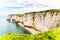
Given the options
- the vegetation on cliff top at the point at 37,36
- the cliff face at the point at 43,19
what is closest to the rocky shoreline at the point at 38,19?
the cliff face at the point at 43,19

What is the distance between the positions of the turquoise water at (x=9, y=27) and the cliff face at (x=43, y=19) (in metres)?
0.19

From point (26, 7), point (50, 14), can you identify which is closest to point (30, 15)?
point (26, 7)

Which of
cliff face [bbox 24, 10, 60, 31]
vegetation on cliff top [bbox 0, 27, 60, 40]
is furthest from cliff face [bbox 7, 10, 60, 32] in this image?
vegetation on cliff top [bbox 0, 27, 60, 40]

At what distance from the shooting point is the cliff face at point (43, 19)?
296cm

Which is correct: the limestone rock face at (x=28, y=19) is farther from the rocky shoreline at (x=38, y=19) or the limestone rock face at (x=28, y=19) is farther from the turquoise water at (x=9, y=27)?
the turquoise water at (x=9, y=27)

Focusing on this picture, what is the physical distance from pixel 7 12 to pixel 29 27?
0.51 metres

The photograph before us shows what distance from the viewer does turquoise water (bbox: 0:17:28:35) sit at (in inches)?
113

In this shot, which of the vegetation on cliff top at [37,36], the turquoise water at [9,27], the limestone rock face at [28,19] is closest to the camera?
the vegetation on cliff top at [37,36]

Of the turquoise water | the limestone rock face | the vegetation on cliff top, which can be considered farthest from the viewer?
the limestone rock face

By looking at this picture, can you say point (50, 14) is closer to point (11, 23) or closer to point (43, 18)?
point (43, 18)

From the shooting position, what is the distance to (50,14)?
3.00m

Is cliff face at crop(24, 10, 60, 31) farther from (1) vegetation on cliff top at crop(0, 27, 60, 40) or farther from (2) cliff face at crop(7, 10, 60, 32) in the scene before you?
(1) vegetation on cliff top at crop(0, 27, 60, 40)

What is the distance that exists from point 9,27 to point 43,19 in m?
0.67

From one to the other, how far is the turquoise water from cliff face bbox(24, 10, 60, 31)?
0.62 feet
